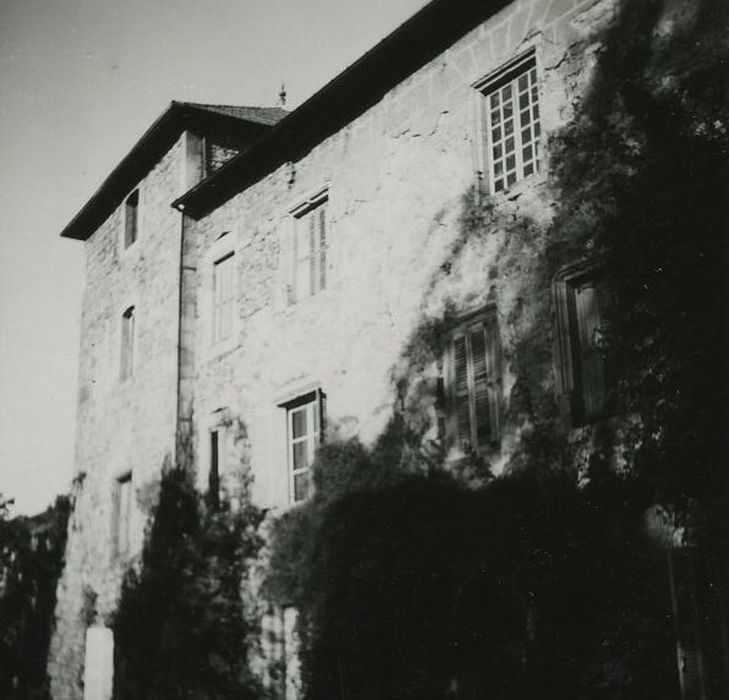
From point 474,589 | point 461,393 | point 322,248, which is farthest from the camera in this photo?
point 322,248

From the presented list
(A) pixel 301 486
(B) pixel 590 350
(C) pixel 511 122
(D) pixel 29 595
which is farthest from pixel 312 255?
(D) pixel 29 595

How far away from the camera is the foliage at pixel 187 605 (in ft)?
41.7

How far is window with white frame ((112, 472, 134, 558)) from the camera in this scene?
1599 centimetres

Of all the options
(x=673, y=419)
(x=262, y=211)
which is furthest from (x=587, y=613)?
(x=262, y=211)

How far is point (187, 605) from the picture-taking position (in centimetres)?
1325

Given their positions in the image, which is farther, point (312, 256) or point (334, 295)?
point (312, 256)

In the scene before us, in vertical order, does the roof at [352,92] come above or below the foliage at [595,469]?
above

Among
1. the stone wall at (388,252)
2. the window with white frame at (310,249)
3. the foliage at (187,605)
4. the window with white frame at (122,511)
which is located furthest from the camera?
the window with white frame at (122,511)

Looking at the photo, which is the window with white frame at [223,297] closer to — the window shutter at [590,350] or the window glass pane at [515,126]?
the window glass pane at [515,126]

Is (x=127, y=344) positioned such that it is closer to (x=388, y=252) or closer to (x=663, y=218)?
(x=388, y=252)

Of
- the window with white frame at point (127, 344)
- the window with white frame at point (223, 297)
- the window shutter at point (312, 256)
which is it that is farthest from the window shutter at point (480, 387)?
the window with white frame at point (127, 344)

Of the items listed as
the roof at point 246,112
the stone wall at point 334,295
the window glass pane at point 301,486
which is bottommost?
the window glass pane at point 301,486

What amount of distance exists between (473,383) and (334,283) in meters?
2.94

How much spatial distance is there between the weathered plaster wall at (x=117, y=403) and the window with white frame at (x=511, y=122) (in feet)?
21.4
